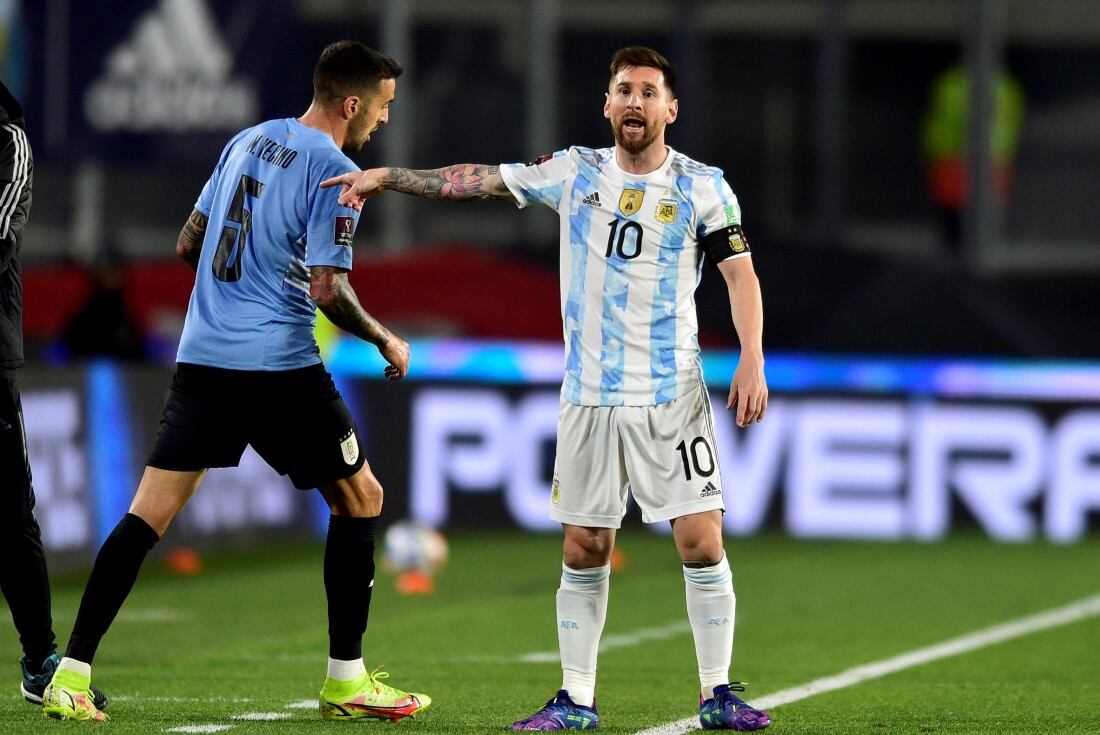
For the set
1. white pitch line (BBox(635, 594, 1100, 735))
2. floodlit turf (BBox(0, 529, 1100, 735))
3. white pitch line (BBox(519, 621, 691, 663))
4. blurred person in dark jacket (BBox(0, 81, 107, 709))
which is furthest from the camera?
white pitch line (BBox(519, 621, 691, 663))

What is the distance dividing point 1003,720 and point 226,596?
527 cm

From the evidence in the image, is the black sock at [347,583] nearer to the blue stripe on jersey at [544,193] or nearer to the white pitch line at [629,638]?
the blue stripe on jersey at [544,193]

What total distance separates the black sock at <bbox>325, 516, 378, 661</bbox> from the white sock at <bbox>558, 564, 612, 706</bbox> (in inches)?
23.6

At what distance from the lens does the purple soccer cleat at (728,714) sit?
232 inches

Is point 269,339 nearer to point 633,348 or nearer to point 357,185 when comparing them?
point 357,185

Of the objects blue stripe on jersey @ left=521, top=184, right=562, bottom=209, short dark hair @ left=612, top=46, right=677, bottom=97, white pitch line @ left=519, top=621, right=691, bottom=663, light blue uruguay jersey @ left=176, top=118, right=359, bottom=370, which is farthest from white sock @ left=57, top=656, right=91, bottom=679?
white pitch line @ left=519, top=621, right=691, bottom=663

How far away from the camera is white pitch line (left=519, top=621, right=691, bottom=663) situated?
26.8ft

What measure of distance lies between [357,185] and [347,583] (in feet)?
3.93

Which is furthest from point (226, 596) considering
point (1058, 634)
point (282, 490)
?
point (1058, 634)

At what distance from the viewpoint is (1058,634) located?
9.08 m

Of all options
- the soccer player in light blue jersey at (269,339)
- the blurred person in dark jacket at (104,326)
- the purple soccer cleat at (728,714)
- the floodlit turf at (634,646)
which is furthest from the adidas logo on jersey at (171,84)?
the purple soccer cleat at (728,714)

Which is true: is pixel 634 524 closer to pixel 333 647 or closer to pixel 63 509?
pixel 63 509

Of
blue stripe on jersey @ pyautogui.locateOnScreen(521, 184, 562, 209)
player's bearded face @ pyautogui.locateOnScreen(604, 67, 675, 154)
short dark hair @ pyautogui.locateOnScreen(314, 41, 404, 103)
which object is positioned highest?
Answer: short dark hair @ pyautogui.locateOnScreen(314, 41, 404, 103)

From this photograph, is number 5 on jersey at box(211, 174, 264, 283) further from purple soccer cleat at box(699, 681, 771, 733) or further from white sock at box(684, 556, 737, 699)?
purple soccer cleat at box(699, 681, 771, 733)
